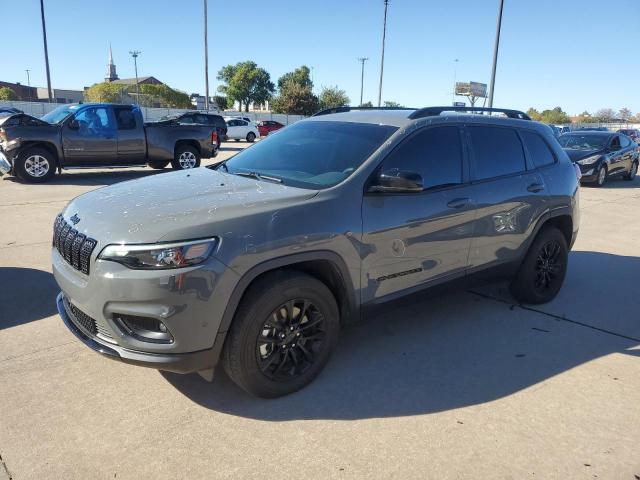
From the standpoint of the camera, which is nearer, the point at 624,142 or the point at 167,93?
the point at 624,142

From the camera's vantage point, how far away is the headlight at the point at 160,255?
263 cm

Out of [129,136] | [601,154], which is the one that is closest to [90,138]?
[129,136]

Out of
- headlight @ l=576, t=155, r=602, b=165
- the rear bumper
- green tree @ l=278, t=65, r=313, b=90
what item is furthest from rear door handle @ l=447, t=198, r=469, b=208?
green tree @ l=278, t=65, r=313, b=90

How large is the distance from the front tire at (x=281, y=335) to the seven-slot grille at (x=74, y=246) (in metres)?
0.89

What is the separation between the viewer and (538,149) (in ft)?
16.0

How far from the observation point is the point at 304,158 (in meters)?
3.84

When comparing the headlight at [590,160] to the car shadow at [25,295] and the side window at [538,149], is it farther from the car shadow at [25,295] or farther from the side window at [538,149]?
the car shadow at [25,295]

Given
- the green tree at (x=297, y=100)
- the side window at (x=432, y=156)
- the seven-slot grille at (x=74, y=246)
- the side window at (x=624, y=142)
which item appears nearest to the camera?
the seven-slot grille at (x=74, y=246)

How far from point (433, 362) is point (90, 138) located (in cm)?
1087

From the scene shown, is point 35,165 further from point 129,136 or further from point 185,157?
point 185,157

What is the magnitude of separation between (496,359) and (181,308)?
2.40 metres

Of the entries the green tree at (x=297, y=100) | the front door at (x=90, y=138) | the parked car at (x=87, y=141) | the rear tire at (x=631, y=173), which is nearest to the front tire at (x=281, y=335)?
the parked car at (x=87, y=141)

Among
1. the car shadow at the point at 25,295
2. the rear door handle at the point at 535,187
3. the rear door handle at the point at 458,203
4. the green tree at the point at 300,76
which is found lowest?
the car shadow at the point at 25,295

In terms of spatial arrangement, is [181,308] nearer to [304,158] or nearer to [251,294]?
[251,294]
